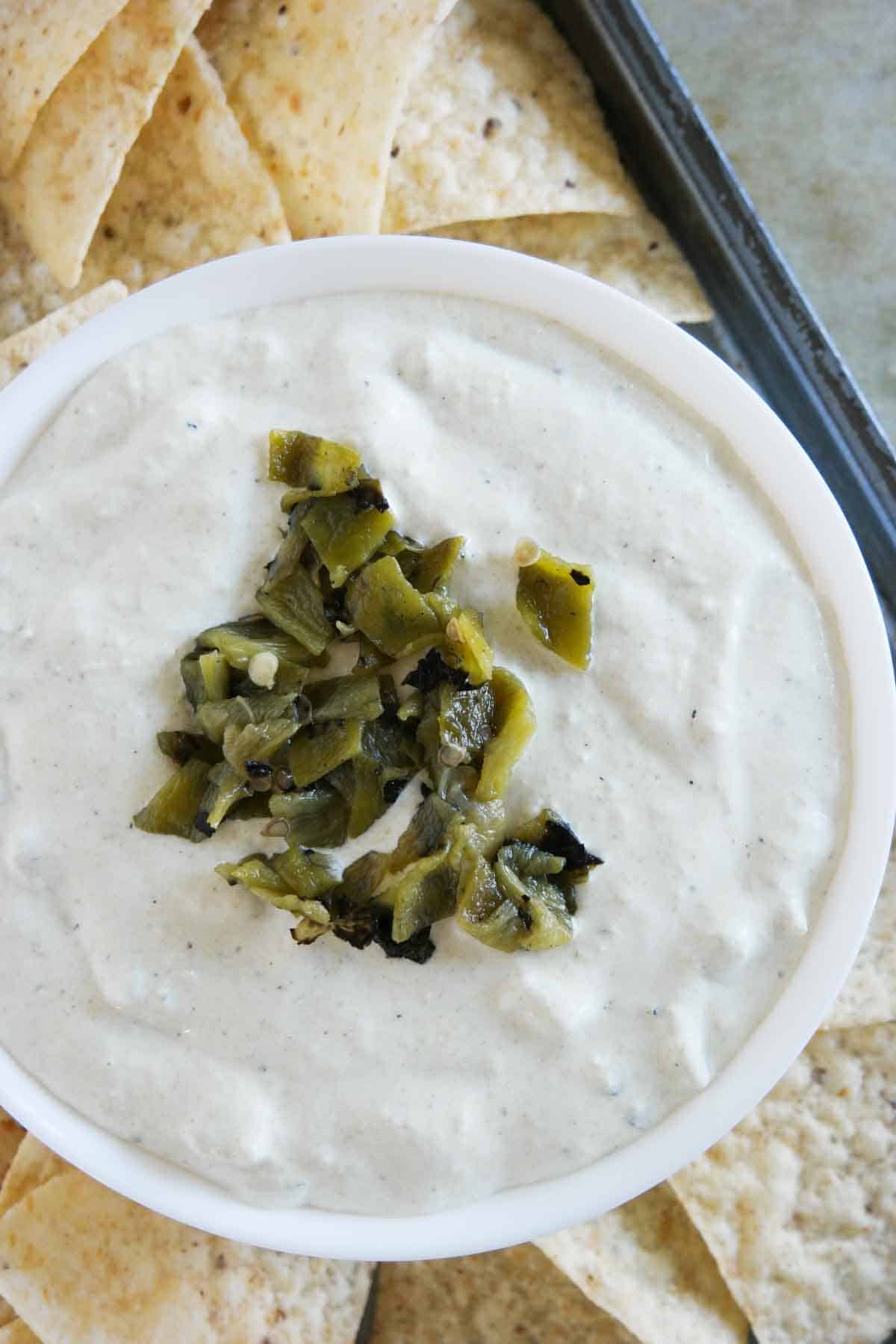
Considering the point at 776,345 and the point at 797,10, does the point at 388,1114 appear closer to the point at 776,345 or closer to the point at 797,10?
the point at 776,345

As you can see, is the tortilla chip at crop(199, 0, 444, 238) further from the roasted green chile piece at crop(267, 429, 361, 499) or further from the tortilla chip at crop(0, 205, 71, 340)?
the roasted green chile piece at crop(267, 429, 361, 499)

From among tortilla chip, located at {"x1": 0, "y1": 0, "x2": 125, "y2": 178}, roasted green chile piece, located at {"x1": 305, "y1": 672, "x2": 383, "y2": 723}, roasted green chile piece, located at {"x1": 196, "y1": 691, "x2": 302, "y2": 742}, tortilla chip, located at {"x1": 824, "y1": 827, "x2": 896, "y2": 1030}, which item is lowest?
tortilla chip, located at {"x1": 824, "y1": 827, "x2": 896, "y2": 1030}

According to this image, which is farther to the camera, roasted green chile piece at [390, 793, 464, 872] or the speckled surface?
the speckled surface

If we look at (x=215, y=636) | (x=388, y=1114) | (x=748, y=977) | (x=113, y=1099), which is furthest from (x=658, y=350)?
(x=113, y=1099)

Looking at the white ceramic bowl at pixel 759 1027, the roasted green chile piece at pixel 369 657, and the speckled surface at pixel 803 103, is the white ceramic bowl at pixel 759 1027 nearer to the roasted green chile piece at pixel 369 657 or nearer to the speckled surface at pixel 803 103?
the roasted green chile piece at pixel 369 657

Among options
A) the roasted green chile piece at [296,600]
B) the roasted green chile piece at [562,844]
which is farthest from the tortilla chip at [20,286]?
the roasted green chile piece at [562,844]

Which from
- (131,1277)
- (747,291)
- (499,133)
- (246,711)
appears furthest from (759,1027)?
(499,133)

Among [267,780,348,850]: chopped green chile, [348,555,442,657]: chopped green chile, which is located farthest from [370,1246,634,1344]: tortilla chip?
[348,555,442,657]: chopped green chile
